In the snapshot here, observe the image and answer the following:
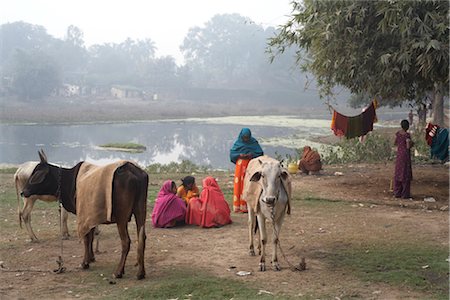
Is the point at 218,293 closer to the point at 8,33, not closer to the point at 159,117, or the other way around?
the point at 159,117

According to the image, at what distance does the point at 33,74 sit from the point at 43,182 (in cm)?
5229

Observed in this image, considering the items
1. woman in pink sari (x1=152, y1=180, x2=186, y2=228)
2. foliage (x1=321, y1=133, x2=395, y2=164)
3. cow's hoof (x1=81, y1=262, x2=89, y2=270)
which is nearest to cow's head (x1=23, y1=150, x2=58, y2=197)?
cow's hoof (x1=81, y1=262, x2=89, y2=270)

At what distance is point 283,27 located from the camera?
41.4 ft

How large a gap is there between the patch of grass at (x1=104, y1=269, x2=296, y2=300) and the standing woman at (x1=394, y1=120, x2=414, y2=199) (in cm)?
649

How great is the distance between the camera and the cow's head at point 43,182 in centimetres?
730

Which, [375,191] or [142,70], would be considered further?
[142,70]

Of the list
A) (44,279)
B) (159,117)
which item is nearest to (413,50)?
(44,279)

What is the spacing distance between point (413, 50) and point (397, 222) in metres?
3.34

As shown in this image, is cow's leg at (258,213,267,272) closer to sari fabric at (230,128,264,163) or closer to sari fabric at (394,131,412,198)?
sari fabric at (230,128,264,163)

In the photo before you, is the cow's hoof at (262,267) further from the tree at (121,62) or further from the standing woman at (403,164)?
the tree at (121,62)

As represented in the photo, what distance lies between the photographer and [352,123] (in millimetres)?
14672

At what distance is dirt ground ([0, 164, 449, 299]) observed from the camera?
19.9ft

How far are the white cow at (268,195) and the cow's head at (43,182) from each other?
8.87 ft

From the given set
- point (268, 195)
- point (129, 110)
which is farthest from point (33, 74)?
point (268, 195)
